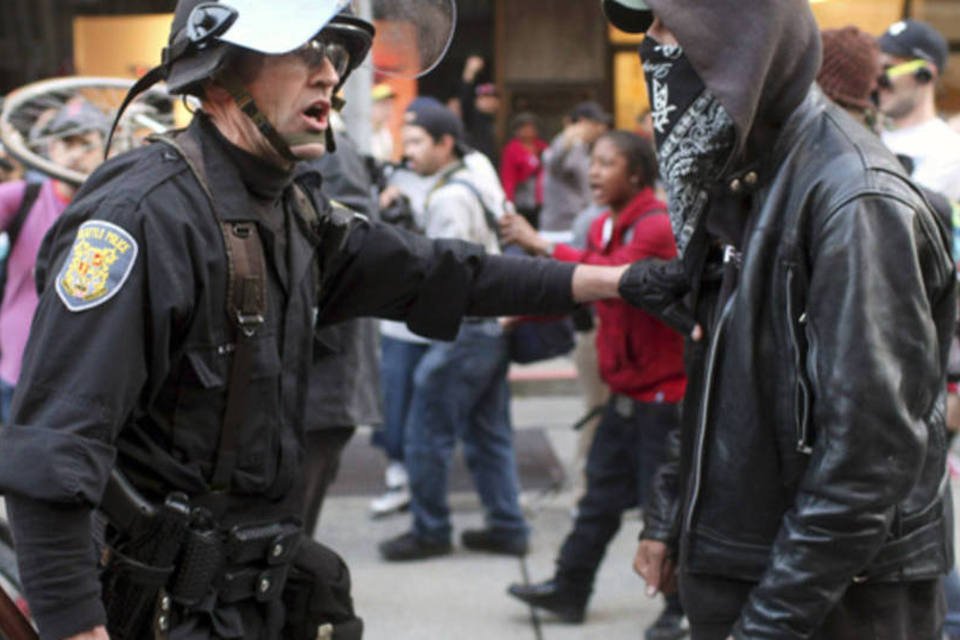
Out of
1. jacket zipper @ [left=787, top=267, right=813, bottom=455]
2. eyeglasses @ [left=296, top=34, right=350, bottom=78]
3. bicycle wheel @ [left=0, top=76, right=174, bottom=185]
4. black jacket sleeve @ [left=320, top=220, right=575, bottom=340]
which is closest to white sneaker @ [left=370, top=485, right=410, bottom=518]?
bicycle wheel @ [left=0, top=76, right=174, bottom=185]

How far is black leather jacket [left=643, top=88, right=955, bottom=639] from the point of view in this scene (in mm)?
2295

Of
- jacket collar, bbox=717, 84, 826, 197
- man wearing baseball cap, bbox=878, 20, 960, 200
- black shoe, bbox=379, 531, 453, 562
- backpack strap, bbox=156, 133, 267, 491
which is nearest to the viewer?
jacket collar, bbox=717, 84, 826, 197

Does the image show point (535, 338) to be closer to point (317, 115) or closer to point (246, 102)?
point (317, 115)

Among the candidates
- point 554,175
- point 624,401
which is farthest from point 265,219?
point 554,175

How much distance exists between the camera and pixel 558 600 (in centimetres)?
540

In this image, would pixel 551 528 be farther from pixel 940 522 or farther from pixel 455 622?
pixel 940 522

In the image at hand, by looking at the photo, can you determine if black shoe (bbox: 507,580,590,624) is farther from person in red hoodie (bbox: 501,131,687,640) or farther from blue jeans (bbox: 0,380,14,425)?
blue jeans (bbox: 0,380,14,425)

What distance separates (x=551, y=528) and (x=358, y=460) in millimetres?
1804

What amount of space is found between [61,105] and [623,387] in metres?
2.63

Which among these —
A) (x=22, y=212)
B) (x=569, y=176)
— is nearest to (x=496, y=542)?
(x=22, y=212)

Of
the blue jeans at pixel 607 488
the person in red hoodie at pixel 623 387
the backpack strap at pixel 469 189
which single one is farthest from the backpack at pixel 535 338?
the blue jeans at pixel 607 488

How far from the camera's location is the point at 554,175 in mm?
11086

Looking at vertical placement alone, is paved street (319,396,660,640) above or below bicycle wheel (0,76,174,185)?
below

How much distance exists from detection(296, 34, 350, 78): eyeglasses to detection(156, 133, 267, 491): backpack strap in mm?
293
